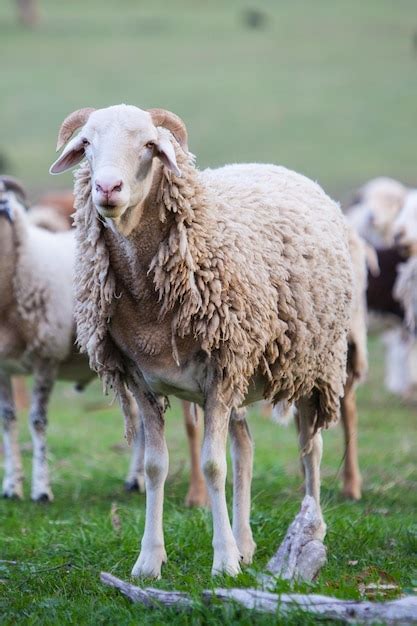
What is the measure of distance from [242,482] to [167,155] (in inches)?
73.2

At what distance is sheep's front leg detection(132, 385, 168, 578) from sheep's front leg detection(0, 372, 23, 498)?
297 centimetres

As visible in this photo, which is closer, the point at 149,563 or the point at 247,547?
the point at 149,563

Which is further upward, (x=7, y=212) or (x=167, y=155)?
(x=167, y=155)

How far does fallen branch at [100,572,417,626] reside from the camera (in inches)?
163

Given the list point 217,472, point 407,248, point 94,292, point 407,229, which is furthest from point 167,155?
point 407,229

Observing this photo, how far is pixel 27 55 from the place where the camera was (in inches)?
2002

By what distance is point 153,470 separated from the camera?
5.77 m

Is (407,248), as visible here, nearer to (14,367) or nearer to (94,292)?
(14,367)

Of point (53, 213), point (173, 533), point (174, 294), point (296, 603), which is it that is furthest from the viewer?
point (53, 213)

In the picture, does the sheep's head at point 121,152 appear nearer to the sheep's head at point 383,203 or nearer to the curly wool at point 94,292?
the curly wool at point 94,292

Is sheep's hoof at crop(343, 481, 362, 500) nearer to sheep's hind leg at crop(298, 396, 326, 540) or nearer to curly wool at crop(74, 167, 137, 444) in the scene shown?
sheep's hind leg at crop(298, 396, 326, 540)

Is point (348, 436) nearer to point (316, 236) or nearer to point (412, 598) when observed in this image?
point (316, 236)

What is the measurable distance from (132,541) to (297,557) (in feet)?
4.27

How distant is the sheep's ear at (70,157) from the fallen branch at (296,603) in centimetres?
186
